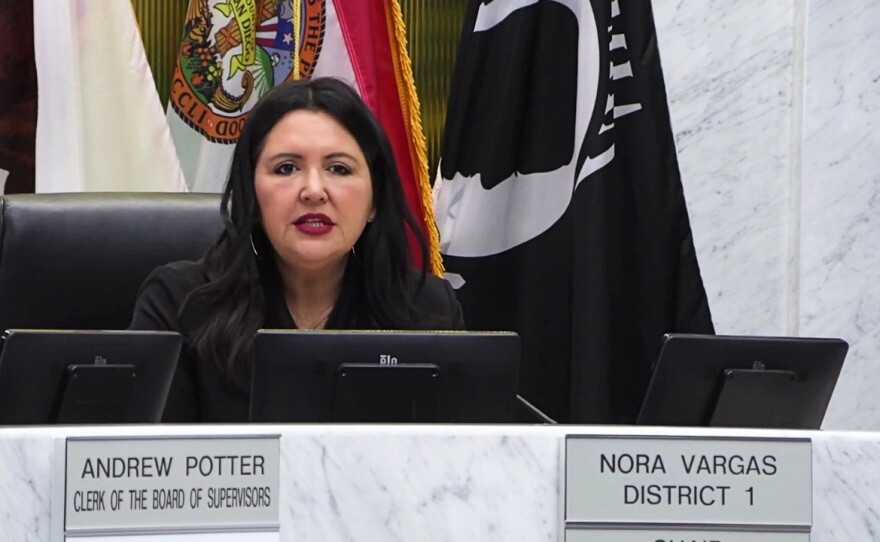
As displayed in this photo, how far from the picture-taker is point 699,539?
1031 mm

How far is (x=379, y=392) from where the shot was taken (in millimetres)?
1340

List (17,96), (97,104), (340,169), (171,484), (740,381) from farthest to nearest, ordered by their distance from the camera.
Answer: (17,96) < (97,104) < (340,169) < (740,381) < (171,484)

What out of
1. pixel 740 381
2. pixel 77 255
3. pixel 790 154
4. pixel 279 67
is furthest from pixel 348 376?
pixel 790 154

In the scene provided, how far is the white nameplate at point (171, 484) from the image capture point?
96cm

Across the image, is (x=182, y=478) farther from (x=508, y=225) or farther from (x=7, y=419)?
(x=508, y=225)

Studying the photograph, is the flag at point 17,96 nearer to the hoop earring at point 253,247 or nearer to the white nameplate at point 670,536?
the hoop earring at point 253,247

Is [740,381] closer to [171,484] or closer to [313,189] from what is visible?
[171,484]

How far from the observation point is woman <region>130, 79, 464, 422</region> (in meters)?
2.09

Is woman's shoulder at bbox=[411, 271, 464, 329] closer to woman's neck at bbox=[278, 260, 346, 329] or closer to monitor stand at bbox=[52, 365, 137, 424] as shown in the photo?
woman's neck at bbox=[278, 260, 346, 329]

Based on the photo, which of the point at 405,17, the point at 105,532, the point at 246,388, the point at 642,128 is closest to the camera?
the point at 105,532

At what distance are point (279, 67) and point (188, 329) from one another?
1197 mm

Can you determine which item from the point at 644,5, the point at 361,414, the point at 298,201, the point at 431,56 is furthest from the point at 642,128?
the point at 361,414

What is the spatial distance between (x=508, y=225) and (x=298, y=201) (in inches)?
41.2

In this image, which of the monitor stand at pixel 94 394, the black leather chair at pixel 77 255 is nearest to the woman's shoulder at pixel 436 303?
the black leather chair at pixel 77 255
